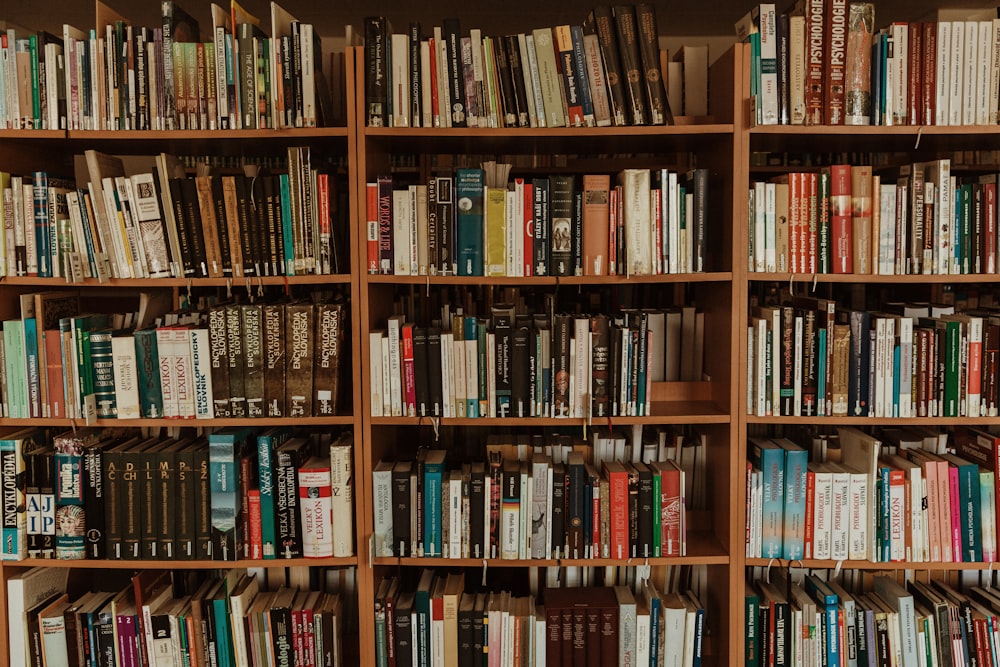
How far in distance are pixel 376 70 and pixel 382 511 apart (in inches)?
49.7

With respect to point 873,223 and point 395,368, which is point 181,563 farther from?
point 873,223

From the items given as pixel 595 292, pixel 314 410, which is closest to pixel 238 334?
pixel 314 410

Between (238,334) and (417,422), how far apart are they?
57 centimetres

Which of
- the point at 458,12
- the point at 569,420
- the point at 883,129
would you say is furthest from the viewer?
the point at 458,12

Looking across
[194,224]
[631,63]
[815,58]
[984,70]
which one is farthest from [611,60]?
[194,224]

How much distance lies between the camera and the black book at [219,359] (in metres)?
1.99

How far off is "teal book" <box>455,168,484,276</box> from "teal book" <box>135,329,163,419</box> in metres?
0.92

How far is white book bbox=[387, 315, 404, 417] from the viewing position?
1.99 meters

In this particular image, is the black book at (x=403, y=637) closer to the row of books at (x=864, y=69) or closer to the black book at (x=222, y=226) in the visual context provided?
the black book at (x=222, y=226)

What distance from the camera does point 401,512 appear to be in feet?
6.64

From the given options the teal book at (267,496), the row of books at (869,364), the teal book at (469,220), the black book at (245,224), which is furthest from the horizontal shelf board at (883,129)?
the teal book at (267,496)

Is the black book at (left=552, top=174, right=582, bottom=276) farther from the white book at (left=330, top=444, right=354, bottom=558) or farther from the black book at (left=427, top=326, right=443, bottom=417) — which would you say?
the white book at (left=330, top=444, right=354, bottom=558)

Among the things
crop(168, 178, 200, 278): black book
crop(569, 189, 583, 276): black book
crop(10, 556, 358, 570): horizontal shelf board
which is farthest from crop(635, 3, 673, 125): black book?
crop(10, 556, 358, 570): horizontal shelf board

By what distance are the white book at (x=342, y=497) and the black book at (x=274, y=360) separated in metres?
0.21
